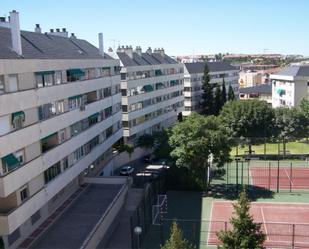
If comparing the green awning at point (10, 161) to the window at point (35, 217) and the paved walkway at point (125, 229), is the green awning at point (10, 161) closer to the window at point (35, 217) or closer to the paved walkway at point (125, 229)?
the window at point (35, 217)

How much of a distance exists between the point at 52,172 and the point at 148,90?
110 ft

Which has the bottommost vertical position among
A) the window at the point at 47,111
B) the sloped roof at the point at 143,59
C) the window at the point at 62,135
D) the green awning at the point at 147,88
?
the window at the point at 62,135

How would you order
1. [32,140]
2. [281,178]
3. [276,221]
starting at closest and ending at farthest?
[32,140]
[276,221]
[281,178]

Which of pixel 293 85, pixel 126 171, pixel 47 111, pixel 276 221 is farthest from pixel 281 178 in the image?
pixel 293 85

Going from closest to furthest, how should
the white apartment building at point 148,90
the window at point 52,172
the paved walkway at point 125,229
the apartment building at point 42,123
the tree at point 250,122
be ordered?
the apartment building at point 42,123, the window at point 52,172, the paved walkway at point 125,229, the white apartment building at point 148,90, the tree at point 250,122

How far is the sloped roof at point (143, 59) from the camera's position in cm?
5631

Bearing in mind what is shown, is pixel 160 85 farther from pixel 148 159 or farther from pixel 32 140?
pixel 32 140

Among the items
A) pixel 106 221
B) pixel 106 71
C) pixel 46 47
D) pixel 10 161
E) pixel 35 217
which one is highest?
pixel 46 47

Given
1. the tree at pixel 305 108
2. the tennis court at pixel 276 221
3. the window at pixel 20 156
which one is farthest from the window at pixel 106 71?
the tree at pixel 305 108

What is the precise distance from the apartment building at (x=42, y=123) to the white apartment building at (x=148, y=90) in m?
12.0

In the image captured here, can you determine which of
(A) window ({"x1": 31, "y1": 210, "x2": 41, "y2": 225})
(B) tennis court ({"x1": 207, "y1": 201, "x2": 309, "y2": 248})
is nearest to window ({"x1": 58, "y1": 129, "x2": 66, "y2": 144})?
(A) window ({"x1": 31, "y1": 210, "x2": 41, "y2": 225})

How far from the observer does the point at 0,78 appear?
22.1 m

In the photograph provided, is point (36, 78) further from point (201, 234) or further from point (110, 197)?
point (201, 234)

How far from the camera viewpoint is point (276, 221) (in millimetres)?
32250
